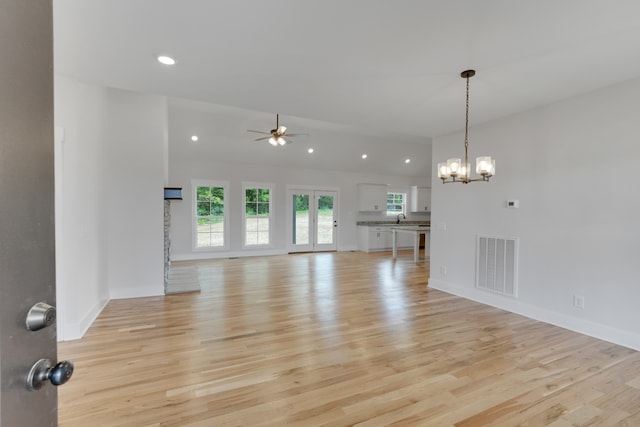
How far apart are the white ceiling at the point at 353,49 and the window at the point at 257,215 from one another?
491 centimetres

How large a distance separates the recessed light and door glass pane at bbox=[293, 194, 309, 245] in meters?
6.37

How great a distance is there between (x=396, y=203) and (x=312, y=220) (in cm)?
315

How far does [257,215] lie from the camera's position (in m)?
8.30

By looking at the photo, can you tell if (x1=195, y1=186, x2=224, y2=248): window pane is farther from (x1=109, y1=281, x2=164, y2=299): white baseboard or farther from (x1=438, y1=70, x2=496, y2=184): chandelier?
(x1=438, y1=70, x2=496, y2=184): chandelier

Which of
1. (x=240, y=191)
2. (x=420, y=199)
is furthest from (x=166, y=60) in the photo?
(x=420, y=199)

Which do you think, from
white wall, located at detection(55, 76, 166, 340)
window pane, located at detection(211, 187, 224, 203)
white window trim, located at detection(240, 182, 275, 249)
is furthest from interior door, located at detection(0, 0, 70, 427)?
white window trim, located at detection(240, 182, 275, 249)

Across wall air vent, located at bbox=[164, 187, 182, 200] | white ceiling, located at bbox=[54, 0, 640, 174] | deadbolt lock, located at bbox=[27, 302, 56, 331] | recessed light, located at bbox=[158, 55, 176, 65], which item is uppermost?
white ceiling, located at bbox=[54, 0, 640, 174]

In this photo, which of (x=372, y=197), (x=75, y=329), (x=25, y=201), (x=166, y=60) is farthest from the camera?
(x=372, y=197)

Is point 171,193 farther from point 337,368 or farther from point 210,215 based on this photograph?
point 337,368

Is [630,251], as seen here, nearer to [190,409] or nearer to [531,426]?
[531,426]

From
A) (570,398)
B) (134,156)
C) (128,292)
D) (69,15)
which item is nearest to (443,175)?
(570,398)

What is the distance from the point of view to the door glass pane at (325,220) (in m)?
9.13

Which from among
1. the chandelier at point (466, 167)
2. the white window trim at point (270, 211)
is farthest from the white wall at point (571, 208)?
the white window trim at point (270, 211)

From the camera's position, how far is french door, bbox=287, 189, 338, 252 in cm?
877
